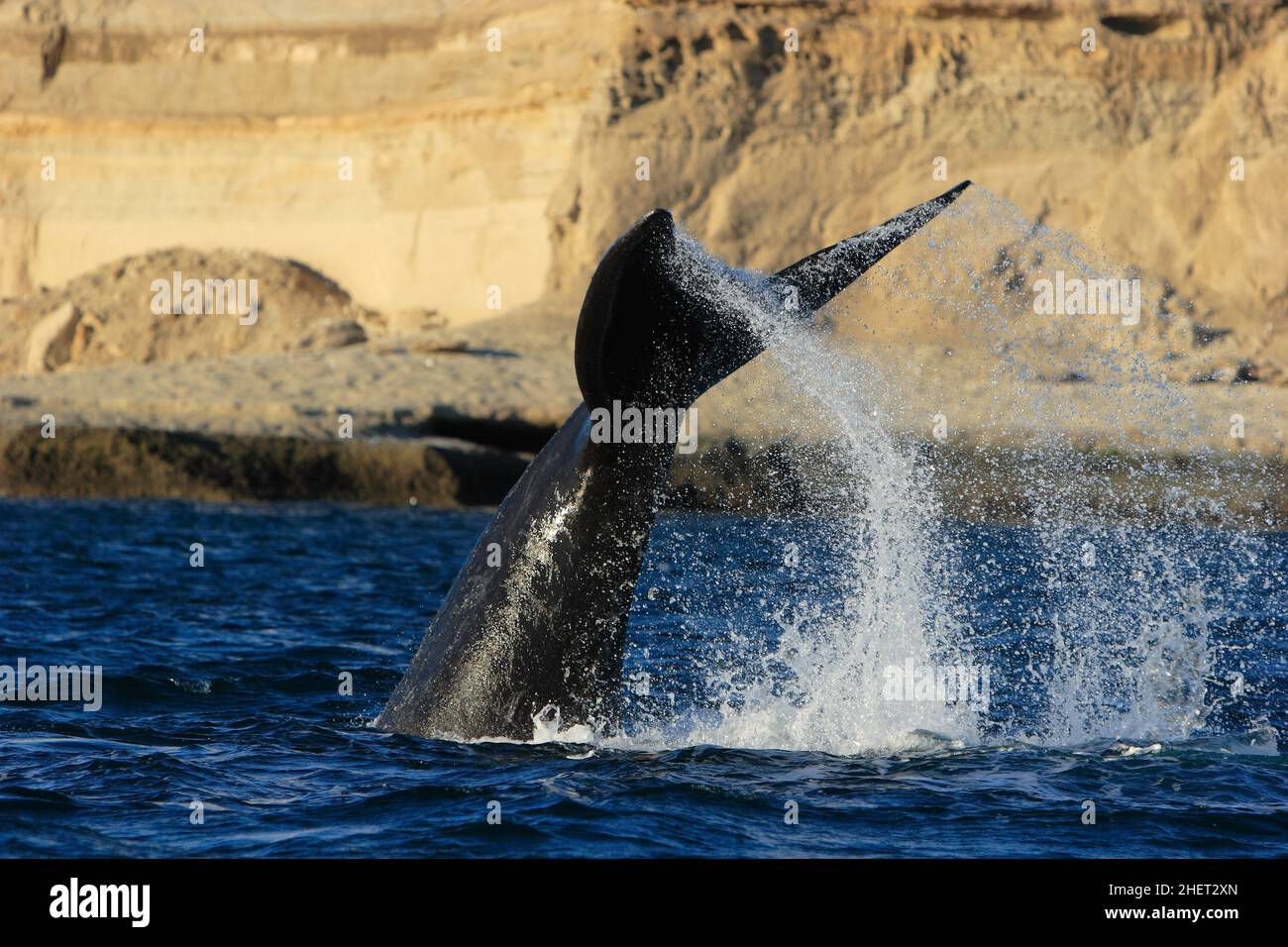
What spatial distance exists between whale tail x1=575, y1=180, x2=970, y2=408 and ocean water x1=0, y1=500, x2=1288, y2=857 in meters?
1.78

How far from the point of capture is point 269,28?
47719mm

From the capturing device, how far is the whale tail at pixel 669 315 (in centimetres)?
646

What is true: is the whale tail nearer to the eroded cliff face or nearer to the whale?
the whale

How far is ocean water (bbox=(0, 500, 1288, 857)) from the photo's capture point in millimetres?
6754

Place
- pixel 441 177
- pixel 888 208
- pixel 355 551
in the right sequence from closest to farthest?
pixel 355 551
pixel 888 208
pixel 441 177

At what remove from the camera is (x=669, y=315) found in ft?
22.0

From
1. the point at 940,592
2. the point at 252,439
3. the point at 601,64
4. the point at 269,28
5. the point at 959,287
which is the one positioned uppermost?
the point at 269,28

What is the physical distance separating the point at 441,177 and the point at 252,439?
65.6 feet

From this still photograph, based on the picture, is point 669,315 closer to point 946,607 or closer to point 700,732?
point 700,732

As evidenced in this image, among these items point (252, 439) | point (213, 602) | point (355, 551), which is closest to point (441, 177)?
point (252, 439)

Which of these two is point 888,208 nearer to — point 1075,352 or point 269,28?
point 1075,352

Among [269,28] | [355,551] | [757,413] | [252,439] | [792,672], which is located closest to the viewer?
[792,672]
